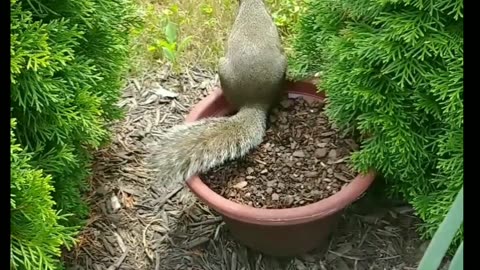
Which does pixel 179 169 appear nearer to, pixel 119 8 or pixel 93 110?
pixel 93 110

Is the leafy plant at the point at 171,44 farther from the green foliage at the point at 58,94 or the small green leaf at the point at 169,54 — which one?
the green foliage at the point at 58,94

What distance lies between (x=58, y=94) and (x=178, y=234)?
70 cm

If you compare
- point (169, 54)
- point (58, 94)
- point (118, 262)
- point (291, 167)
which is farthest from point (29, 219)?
point (169, 54)

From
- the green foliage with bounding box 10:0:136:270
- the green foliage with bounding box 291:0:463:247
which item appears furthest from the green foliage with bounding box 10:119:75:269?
the green foliage with bounding box 291:0:463:247

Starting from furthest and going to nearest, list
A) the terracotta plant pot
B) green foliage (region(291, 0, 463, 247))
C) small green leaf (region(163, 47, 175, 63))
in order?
small green leaf (region(163, 47, 175, 63))
the terracotta plant pot
green foliage (region(291, 0, 463, 247))

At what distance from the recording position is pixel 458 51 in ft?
5.92

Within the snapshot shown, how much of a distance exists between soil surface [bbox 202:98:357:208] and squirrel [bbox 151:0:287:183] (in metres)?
0.05

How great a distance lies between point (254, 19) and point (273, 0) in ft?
2.68

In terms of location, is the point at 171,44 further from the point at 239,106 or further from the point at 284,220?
the point at 284,220

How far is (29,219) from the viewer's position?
1728 millimetres

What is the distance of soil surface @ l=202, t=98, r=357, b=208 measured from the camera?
6.95ft

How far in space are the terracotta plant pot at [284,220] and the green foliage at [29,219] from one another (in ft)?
1.61

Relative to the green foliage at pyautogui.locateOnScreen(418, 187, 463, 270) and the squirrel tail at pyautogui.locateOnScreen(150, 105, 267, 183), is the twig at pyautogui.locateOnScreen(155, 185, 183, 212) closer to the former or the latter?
the squirrel tail at pyautogui.locateOnScreen(150, 105, 267, 183)
